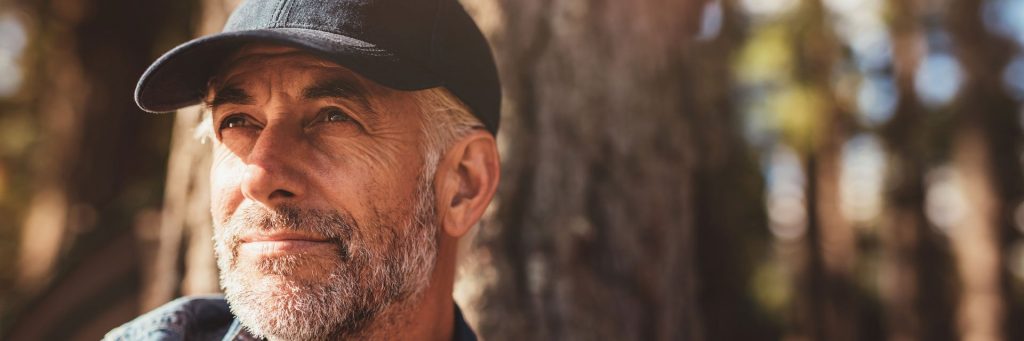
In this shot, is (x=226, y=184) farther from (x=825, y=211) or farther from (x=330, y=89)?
(x=825, y=211)

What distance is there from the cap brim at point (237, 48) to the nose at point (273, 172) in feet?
0.79

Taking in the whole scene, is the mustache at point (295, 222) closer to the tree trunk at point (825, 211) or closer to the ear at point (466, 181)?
the ear at point (466, 181)

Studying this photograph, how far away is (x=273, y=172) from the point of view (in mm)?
1928

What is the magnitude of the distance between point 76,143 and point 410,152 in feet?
23.9

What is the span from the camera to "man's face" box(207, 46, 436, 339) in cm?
195

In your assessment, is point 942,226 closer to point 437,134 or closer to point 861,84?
point 861,84

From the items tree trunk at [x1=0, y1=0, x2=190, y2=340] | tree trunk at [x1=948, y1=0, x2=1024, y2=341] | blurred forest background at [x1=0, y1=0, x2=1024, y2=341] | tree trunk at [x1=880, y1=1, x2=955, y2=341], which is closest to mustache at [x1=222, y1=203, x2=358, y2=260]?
blurred forest background at [x1=0, y1=0, x2=1024, y2=341]

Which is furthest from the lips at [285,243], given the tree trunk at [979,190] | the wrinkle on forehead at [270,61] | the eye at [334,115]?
the tree trunk at [979,190]

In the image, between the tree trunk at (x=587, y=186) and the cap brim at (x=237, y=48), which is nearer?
the cap brim at (x=237, y=48)

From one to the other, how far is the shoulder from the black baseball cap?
0.57 meters

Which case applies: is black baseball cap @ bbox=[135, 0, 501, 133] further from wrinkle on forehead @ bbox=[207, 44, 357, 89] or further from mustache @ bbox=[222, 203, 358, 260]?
mustache @ bbox=[222, 203, 358, 260]

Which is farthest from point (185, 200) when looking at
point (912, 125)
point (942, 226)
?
point (942, 226)

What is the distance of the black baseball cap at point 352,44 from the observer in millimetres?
1913

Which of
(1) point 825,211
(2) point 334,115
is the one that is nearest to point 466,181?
(2) point 334,115
